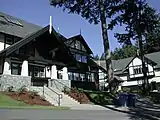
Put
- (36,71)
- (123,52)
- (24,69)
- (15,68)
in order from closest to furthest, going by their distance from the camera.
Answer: (24,69)
(15,68)
(36,71)
(123,52)

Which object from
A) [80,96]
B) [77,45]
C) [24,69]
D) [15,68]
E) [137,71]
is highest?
[77,45]

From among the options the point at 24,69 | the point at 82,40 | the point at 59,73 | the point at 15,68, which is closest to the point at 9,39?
the point at 15,68

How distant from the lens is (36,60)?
3039 centimetres

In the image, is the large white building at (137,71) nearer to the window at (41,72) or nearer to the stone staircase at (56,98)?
the window at (41,72)

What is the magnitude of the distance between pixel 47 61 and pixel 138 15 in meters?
15.3

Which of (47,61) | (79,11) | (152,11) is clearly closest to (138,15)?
(152,11)

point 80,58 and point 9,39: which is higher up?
point 9,39

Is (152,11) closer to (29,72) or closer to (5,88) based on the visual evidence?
(29,72)

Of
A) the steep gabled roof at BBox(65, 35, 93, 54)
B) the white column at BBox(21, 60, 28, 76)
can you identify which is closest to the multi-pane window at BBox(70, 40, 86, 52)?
the steep gabled roof at BBox(65, 35, 93, 54)

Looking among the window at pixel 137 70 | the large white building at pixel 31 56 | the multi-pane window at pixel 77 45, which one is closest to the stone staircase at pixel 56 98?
the large white building at pixel 31 56

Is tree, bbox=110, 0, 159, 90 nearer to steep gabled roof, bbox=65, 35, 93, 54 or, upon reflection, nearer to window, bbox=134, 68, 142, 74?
steep gabled roof, bbox=65, 35, 93, 54

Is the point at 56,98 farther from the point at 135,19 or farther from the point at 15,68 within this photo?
the point at 135,19

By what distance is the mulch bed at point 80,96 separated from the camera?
24938 mm

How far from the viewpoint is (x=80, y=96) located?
2588 cm
